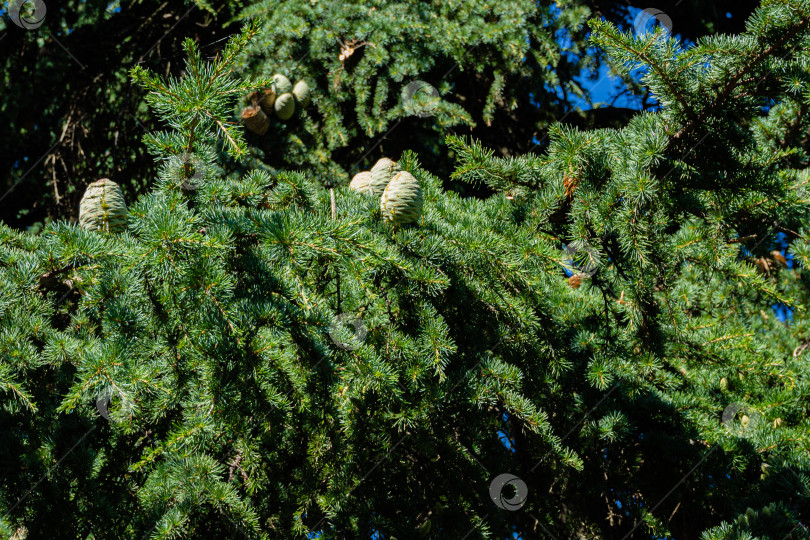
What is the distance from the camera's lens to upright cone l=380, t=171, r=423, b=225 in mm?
1319

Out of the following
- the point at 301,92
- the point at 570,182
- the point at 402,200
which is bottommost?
the point at 402,200

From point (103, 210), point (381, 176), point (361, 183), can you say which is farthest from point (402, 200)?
point (103, 210)

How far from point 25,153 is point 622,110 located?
3303 millimetres

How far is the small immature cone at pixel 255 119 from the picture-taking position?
102 inches

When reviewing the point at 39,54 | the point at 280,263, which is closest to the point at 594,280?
the point at 280,263

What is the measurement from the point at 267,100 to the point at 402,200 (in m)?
1.59

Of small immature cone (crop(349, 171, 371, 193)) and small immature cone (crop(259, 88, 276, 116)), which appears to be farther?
small immature cone (crop(259, 88, 276, 116))

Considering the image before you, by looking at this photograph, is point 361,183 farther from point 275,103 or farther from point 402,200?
point 275,103

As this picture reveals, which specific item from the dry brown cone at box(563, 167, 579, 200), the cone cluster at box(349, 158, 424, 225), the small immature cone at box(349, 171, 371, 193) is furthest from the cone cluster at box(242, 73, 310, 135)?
the dry brown cone at box(563, 167, 579, 200)

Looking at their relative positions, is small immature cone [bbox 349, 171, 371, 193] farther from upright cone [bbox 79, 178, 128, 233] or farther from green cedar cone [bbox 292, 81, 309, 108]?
green cedar cone [bbox 292, 81, 309, 108]

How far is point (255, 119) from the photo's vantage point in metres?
2.61

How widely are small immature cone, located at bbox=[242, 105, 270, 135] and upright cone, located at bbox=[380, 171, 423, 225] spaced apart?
1.48m

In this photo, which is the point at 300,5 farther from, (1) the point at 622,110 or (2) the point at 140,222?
(2) the point at 140,222

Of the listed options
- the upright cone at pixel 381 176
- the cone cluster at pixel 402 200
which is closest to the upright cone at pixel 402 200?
the cone cluster at pixel 402 200
